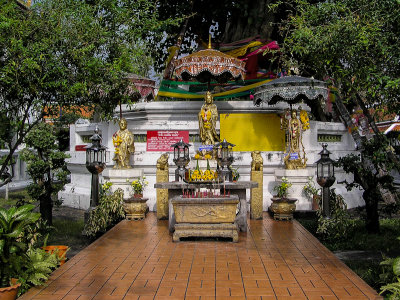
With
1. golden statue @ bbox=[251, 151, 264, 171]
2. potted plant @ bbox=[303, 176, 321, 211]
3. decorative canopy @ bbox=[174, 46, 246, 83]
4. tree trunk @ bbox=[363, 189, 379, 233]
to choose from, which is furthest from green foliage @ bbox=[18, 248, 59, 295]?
decorative canopy @ bbox=[174, 46, 246, 83]

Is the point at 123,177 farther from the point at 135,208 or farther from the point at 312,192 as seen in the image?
the point at 312,192

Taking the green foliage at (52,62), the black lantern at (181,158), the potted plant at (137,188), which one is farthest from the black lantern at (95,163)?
the green foliage at (52,62)

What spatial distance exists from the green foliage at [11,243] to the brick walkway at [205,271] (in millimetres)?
342

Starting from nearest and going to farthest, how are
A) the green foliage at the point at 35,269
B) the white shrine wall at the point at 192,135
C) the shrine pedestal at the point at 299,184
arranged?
the green foliage at the point at 35,269
the shrine pedestal at the point at 299,184
the white shrine wall at the point at 192,135

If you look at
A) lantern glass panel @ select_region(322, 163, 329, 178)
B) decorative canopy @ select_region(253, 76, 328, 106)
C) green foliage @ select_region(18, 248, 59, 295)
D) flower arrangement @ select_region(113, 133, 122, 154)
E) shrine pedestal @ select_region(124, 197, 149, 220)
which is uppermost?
decorative canopy @ select_region(253, 76, 328, 106)

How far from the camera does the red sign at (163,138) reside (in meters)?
12.3

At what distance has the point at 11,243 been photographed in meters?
5.50

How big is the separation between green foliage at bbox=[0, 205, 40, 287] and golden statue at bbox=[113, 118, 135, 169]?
19.1 feet

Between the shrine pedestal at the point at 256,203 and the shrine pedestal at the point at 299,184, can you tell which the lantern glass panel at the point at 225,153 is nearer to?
the shrine pedestal at the point at 256,203

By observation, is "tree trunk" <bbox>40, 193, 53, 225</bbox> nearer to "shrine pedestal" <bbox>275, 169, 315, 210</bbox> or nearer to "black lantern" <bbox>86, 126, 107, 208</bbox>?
"black lantern" <bbox>86, 126, 107, 208</bbox>

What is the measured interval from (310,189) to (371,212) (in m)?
1.62

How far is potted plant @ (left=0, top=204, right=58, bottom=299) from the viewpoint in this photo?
5309 mm

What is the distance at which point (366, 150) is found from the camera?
9.78 m

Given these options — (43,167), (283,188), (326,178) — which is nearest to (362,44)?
(326,178)
